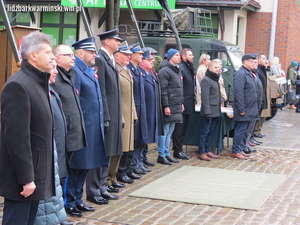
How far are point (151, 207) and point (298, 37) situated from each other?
20.5 meters

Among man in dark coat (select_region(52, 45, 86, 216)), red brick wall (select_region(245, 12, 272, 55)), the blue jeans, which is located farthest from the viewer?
red brick wall (select_region(245, 12, 272, 55))

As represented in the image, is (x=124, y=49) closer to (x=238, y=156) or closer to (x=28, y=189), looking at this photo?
(x=28, y=189)

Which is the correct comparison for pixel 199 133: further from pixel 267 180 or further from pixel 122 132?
pixel 122 132

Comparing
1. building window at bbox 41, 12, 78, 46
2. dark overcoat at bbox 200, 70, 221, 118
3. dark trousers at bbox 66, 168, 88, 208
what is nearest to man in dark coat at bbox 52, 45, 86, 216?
dark trousers at bbox 66, 168, 88, 208

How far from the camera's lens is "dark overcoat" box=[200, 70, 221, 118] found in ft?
33.4

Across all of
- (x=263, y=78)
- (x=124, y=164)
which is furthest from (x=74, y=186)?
(x=263, y=78)

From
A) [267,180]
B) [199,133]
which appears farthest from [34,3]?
[267,180]

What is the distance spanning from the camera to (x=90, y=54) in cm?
636

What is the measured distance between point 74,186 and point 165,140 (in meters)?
3.48

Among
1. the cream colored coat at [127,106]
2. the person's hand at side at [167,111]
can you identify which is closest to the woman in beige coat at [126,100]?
the cream colored coat at [127,106]

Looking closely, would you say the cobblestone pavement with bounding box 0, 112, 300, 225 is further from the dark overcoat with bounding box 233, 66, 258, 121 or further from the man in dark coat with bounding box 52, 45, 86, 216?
the dark overcoat with bounding box 233, 66, 258, 121

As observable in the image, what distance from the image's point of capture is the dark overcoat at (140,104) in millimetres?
8195

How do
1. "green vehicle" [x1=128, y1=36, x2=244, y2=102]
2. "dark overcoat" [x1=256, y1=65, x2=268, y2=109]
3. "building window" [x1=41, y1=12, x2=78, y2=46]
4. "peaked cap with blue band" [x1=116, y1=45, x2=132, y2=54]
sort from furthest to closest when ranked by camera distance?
"building window" [x1=41, y1=12, x2=78, y2=46] < "green vehicle" [x1=128, y1=36, x2=244, y2=102] < "dark overcoat" [x1=256, y1=65, x2=268, y2=109] < "peaked cap with blue band" [x1=116, y1=45, x2=132, y2=54]

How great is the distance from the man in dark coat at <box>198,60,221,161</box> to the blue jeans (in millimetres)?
772
